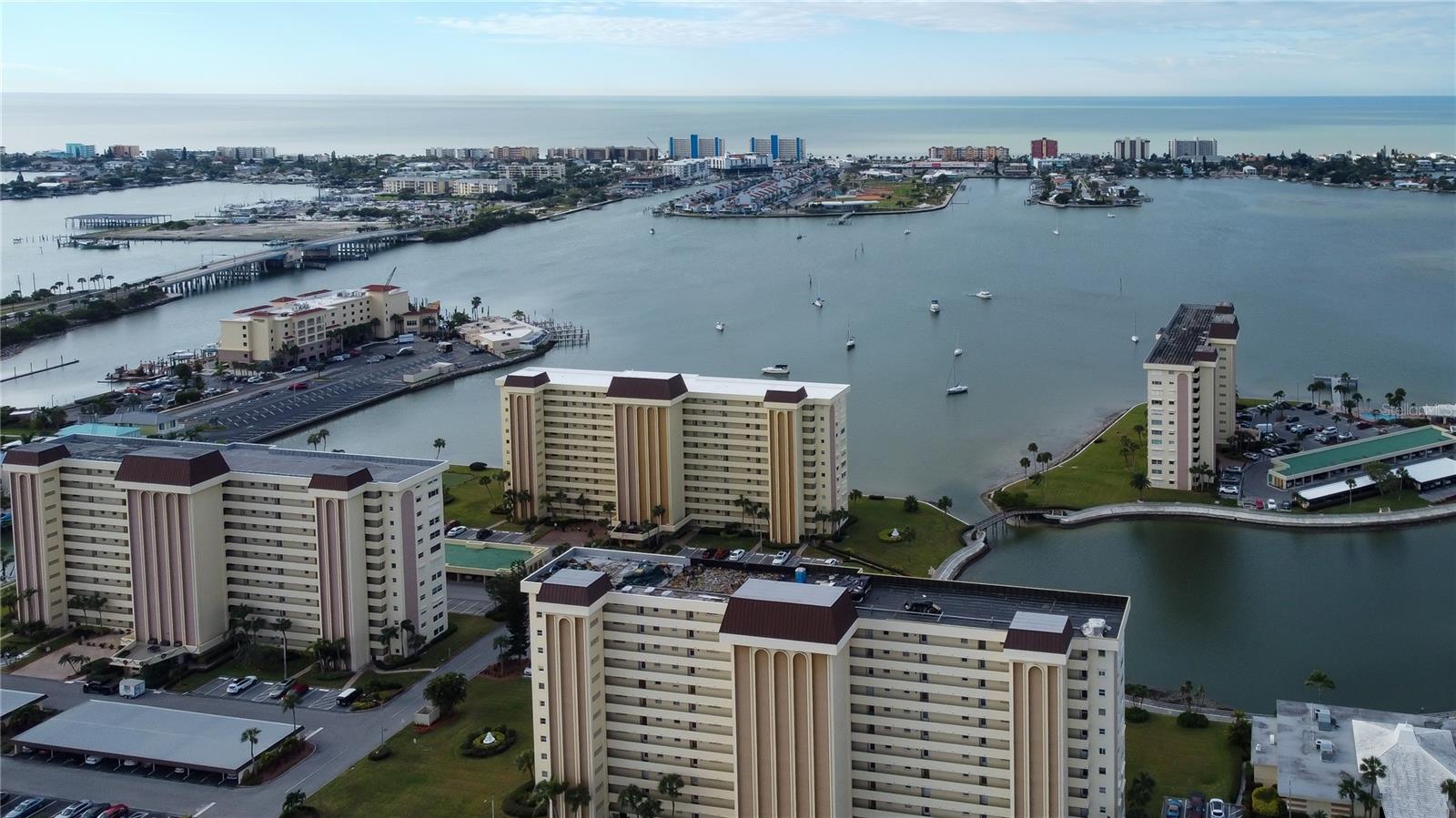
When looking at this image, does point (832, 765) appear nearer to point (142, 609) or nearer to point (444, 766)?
point (444, 766)

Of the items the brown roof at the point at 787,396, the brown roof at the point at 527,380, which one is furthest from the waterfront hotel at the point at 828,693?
the brown roof at the point at 527,380

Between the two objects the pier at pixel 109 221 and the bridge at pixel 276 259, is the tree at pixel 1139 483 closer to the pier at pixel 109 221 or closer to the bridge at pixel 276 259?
the bridge at pixel 276 259

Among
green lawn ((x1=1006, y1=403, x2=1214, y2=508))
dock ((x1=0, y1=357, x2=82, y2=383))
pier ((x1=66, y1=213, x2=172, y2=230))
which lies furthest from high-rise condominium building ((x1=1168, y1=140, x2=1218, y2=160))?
dock ((x1=0, y1=357, x2=82, y2=383))

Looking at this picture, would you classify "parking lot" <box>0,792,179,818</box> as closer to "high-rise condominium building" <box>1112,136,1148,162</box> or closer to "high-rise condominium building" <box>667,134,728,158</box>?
"high-rise condominium building" <box>1112,136,1148,162</box>

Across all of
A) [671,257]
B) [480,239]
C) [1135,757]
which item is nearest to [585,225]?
[480,239]

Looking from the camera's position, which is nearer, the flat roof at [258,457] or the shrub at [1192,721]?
the shrub at [1192,721]

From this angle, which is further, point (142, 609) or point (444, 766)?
point (142, 609)
